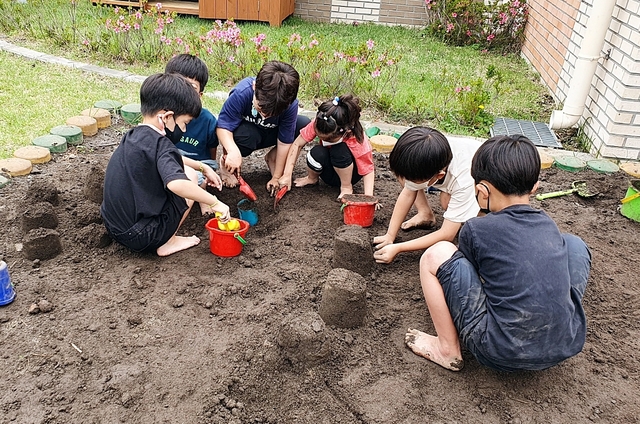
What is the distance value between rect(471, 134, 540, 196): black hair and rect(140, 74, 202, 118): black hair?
1.58 m

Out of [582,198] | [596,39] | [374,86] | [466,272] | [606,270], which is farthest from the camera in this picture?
[374,86]

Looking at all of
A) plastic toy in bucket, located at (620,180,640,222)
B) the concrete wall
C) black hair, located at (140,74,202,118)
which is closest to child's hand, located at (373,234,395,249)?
black hair, located at (140,74,202,118)

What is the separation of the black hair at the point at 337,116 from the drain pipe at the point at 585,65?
2611mm

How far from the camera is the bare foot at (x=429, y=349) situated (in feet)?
7.62

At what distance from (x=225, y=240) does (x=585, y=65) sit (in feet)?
12.2

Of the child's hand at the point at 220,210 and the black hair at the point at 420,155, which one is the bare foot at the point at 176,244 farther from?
the black hair at the point at 420,155

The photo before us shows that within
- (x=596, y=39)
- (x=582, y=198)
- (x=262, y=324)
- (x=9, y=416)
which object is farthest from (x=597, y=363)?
(x=596, y=39)

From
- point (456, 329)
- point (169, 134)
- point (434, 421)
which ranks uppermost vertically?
point (169, 134)

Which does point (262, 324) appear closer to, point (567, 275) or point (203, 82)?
point (567, 275)

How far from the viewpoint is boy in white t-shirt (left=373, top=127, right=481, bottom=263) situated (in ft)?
8.74

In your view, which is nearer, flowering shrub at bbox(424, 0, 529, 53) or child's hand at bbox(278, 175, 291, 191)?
child's hand at bbox(278, 175, 291, 191)

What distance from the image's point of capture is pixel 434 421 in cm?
209

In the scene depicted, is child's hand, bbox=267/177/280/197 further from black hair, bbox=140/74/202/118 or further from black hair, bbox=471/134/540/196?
black hair, bbox=471/134/540/196

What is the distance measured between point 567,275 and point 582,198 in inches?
85.6
